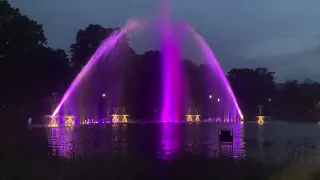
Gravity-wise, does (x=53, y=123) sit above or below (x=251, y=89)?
below

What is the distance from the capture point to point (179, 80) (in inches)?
3472

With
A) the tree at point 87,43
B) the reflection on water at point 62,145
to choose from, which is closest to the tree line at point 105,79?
the tree at point 87,43

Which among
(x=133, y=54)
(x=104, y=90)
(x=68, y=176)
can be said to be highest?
(x=133, y=54)

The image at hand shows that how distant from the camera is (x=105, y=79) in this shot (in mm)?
77500

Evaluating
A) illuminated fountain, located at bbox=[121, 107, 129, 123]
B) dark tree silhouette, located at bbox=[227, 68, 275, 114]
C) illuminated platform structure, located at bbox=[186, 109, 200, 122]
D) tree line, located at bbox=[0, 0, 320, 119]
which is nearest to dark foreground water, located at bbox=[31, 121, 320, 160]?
tree line, located at bbox=[0, 0, 320, 119]

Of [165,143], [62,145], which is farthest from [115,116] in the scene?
[62,145]

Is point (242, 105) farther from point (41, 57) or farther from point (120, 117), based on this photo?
point (41, 57)

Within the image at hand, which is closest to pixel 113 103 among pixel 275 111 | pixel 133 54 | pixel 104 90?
pixel 104 90

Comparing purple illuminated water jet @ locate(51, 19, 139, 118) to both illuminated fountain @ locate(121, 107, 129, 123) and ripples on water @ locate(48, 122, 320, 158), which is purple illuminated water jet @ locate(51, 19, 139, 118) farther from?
ripples on water @ locate(48, 122, 320, 158)

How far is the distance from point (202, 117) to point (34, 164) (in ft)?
272

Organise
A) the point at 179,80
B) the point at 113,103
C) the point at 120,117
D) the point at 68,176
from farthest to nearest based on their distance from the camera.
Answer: the point at 179,80, the point at 113,103, the point at 120,117, the point at 68,176

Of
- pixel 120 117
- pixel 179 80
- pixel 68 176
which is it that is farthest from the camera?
pixel 179 80

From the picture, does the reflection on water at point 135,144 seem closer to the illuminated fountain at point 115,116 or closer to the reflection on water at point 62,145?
the reflection on water at point 62,145

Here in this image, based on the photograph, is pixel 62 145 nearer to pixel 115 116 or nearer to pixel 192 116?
pixel 115 116
